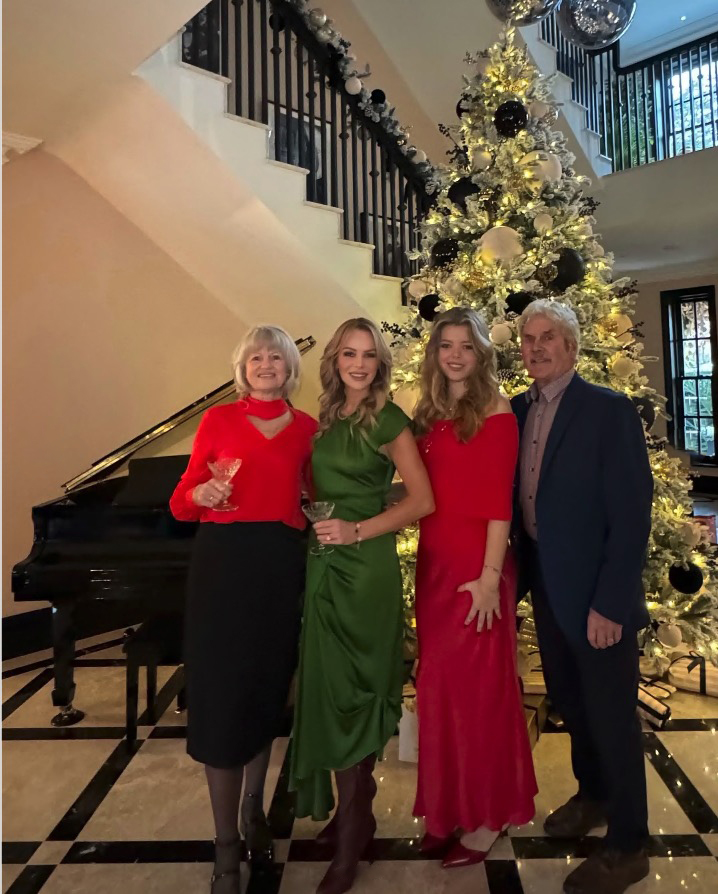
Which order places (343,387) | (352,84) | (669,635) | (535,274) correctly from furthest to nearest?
(352,84), (535,274), (669,635), (343,387)

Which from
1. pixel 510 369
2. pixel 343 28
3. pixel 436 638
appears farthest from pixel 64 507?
pixel 343 28

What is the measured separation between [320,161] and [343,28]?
12.5 feet

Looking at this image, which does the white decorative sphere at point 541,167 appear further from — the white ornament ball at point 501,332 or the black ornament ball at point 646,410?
the black ornament ball at point 646,410

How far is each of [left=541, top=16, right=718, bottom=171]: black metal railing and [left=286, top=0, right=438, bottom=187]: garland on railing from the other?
2793 millimetres

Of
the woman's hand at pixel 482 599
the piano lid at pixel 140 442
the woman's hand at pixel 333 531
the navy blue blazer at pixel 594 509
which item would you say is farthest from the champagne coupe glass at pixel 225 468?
the piano lid at pixel 140 442

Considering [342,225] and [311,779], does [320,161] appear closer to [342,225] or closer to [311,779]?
[342,225]

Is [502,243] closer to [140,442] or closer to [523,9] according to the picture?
[523,9]

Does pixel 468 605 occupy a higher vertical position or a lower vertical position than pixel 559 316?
lower

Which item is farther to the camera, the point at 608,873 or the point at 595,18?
the point at 595,18

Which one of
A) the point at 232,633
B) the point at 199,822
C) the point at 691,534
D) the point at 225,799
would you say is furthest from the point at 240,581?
the point at 691,534

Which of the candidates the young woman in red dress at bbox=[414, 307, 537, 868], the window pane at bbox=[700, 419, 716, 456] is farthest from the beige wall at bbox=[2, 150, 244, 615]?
the window pane at bbox=[700, 419, 716, 456]

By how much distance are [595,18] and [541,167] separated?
0.65 m

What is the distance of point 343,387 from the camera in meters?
1.95

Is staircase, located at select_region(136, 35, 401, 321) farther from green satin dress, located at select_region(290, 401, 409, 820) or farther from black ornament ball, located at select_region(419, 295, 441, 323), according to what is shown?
green satin dress, located at select_region(290, 401, 409, 820)
